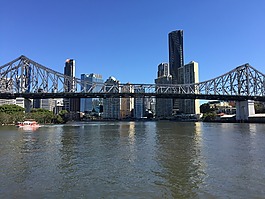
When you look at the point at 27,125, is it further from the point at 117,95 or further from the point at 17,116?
the point at 117,95

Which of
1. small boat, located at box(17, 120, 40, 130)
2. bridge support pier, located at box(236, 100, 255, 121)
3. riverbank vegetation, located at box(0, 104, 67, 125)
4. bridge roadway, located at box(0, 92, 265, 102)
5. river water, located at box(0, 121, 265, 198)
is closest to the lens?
river water, located at box(0, 121, 265, 198)

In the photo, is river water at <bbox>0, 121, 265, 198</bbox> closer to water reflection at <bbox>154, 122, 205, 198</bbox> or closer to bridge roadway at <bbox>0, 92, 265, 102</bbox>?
water reflection at <bbox>154, 122, 205, 198</bbox>

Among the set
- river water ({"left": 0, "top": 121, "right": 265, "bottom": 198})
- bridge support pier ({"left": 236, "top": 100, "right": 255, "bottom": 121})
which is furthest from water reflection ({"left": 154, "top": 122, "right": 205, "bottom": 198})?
bridge support pier ({"left": 236, "top": 100, "right": 255, "bottom": 121})

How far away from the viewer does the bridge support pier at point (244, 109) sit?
101 meters

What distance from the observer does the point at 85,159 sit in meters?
18.6

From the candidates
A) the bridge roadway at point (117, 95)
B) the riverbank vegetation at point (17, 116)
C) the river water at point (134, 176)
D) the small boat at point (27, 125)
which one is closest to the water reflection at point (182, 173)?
the river water at point (134, 176)

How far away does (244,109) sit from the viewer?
104m

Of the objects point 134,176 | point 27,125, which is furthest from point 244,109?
point 134,176

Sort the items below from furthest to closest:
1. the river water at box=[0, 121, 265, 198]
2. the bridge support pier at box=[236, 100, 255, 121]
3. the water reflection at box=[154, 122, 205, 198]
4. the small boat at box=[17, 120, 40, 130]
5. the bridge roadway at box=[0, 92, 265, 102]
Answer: the bridge support pier at box=[236, 100, 255, 121] < the bridge roadway at box=[0, 92, 265, 102] < the small boat at box=[17, 120, 40, 130] < the water reflection at box=[154, 122, 205, 198] < the river water at box=[0, 121, 265, 198]

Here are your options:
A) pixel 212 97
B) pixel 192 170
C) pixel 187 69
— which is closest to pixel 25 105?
pixel 212 97

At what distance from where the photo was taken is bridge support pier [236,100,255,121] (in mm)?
101125

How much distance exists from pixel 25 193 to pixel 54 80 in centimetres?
9594

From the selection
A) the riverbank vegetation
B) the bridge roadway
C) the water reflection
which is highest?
the bridge roadway

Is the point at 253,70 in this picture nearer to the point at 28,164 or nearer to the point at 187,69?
the point at 187,69
